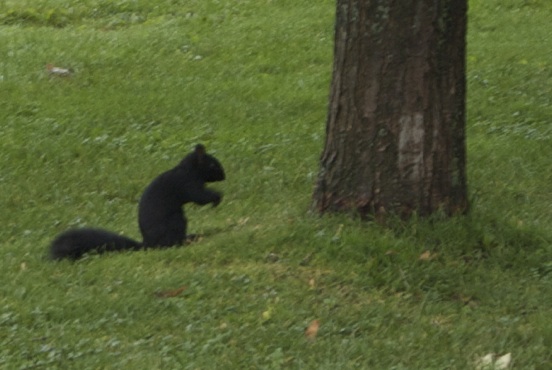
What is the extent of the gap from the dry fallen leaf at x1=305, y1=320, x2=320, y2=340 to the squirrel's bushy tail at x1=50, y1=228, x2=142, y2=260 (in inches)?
72.6

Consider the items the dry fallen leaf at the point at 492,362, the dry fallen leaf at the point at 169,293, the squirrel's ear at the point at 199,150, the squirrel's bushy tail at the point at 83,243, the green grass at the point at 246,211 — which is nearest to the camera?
the dry fallen leaf at the point at 492,362

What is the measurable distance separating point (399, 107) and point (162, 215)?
166cm

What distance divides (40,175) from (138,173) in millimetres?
777

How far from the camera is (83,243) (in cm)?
714

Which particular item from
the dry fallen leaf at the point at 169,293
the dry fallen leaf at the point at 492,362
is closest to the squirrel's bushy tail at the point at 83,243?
the dry fallen leaf at the point at 169,293

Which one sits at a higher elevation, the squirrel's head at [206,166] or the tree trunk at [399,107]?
the tree trunk at [399,107]

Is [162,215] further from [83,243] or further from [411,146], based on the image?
[411,146]

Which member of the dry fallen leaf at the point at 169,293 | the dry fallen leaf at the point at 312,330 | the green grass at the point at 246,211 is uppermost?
the dry fallen leaf at the point at 169,293

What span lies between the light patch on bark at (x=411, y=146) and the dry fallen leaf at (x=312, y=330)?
1399mm

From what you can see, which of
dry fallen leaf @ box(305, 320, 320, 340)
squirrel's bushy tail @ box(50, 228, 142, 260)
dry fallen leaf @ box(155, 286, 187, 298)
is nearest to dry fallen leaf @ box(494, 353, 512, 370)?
dry fallen leaf @ box(305, 320, 320, 340)

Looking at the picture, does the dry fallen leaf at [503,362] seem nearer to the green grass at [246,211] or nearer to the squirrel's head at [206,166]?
the green grass at [246,211]

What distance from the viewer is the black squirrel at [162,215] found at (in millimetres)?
7117

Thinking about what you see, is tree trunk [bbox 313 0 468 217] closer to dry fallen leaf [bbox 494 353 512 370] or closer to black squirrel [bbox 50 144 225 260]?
black squirrel [bbox 50 144 225 260]

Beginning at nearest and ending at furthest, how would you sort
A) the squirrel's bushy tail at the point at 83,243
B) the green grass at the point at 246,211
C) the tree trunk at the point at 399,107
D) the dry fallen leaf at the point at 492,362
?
the dry fallen leaf at the point at 492,362
the green grass at the point at 246,211
the tree trunk at the point at 399,107
the squirrel's bushy tail at the point at 83,243
